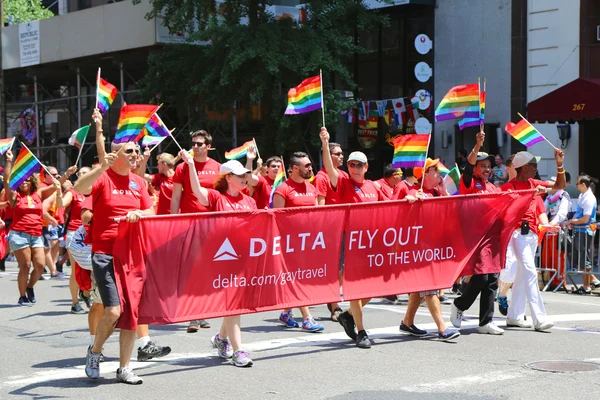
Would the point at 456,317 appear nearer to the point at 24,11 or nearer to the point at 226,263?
the point at 226,263

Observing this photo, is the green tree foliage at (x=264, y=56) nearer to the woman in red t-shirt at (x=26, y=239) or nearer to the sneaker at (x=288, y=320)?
Answer: the woman in red t-shirt at (x=26, y=239)

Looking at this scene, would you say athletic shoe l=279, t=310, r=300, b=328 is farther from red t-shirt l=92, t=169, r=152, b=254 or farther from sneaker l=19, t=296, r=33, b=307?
sneaker l=19, t=296, r=33, b=307

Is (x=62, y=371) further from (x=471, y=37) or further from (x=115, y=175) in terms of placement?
(x=471, y=37)

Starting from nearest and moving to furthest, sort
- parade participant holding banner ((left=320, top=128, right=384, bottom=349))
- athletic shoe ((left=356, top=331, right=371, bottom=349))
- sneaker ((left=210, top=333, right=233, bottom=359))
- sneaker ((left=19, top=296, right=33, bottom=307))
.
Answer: sneaker ((left=210, top=333, right=233, bottom=359)) → athletic shoe ((left=356, top=331, right=371, bottom=349)) → parade participant holding banner ((left=320, top=128, right=384, bottom=349)) → sneaker ((left=19, top=296, right=33, bottom=307))

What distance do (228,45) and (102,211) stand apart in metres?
15.0

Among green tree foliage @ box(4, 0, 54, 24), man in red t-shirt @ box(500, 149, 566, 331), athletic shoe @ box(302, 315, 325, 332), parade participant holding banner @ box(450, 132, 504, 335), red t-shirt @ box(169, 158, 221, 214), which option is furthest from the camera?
green tree foliage @ box(4, 0, 54, 24)

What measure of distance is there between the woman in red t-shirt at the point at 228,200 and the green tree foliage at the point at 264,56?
43.6ft

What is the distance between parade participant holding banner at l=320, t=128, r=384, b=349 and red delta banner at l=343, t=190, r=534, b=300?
0.33 m

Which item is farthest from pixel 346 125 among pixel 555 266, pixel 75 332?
pixel 75 332

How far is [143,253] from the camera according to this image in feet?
25.8

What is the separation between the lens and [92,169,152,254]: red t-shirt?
7.91 m

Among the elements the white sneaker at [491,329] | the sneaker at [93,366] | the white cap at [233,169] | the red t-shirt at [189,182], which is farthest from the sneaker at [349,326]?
the sneaker at [93,366]

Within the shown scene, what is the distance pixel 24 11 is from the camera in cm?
4000

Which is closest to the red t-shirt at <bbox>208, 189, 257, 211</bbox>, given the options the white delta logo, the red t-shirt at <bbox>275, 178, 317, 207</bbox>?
the white delta logo
